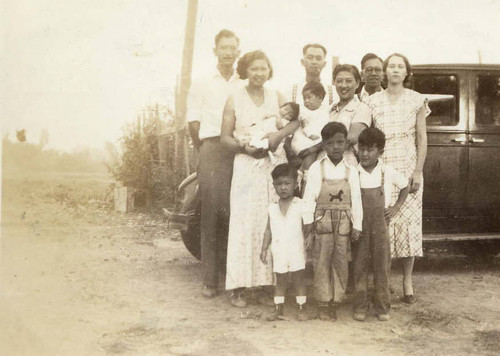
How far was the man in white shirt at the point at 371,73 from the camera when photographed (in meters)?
4.22

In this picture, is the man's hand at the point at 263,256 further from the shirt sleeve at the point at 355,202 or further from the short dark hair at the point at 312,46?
the short dark hair at the point at 312,46

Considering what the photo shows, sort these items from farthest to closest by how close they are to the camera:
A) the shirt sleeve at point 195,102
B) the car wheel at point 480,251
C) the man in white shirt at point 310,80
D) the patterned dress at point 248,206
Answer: the car wheel at point 480,251 → the shirt sleeve at point 195,102 → the man in white shirt at point 310,80 → the patterned dress at point 248,206

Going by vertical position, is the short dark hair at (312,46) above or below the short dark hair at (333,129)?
above

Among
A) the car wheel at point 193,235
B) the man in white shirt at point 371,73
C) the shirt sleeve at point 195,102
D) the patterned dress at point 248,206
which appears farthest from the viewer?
the car wheel at point 193,235

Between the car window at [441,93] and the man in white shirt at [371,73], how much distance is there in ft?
2.24

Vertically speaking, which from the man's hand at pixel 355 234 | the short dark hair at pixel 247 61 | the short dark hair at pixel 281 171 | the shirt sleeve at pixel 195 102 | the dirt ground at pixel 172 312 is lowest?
the dirt ground at pixel 172 312

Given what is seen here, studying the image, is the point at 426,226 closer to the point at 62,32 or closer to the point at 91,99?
the point at 91,99

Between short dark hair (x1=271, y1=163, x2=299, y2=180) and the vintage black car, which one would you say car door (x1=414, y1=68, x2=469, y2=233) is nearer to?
the vintage black car

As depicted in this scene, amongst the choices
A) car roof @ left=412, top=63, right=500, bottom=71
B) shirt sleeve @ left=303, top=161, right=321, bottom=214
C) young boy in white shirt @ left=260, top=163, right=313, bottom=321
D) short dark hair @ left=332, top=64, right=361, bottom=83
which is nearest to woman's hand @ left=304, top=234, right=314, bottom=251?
young boy in white shirt @ left=260, top=163, right=313, bottom=321

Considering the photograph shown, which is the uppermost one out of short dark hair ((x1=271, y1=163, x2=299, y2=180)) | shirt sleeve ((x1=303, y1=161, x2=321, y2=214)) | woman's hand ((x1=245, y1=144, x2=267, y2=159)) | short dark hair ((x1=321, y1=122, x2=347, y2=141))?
short dark hair ((x1=321, y1=122, x2=347, y2=141))

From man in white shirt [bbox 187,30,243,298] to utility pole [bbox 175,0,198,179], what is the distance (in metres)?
0.67

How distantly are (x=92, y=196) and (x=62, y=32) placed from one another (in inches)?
199

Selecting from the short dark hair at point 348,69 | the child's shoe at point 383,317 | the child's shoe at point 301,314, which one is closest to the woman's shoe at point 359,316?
the child's shoe at point 383,317

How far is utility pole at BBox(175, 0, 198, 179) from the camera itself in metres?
4.49
